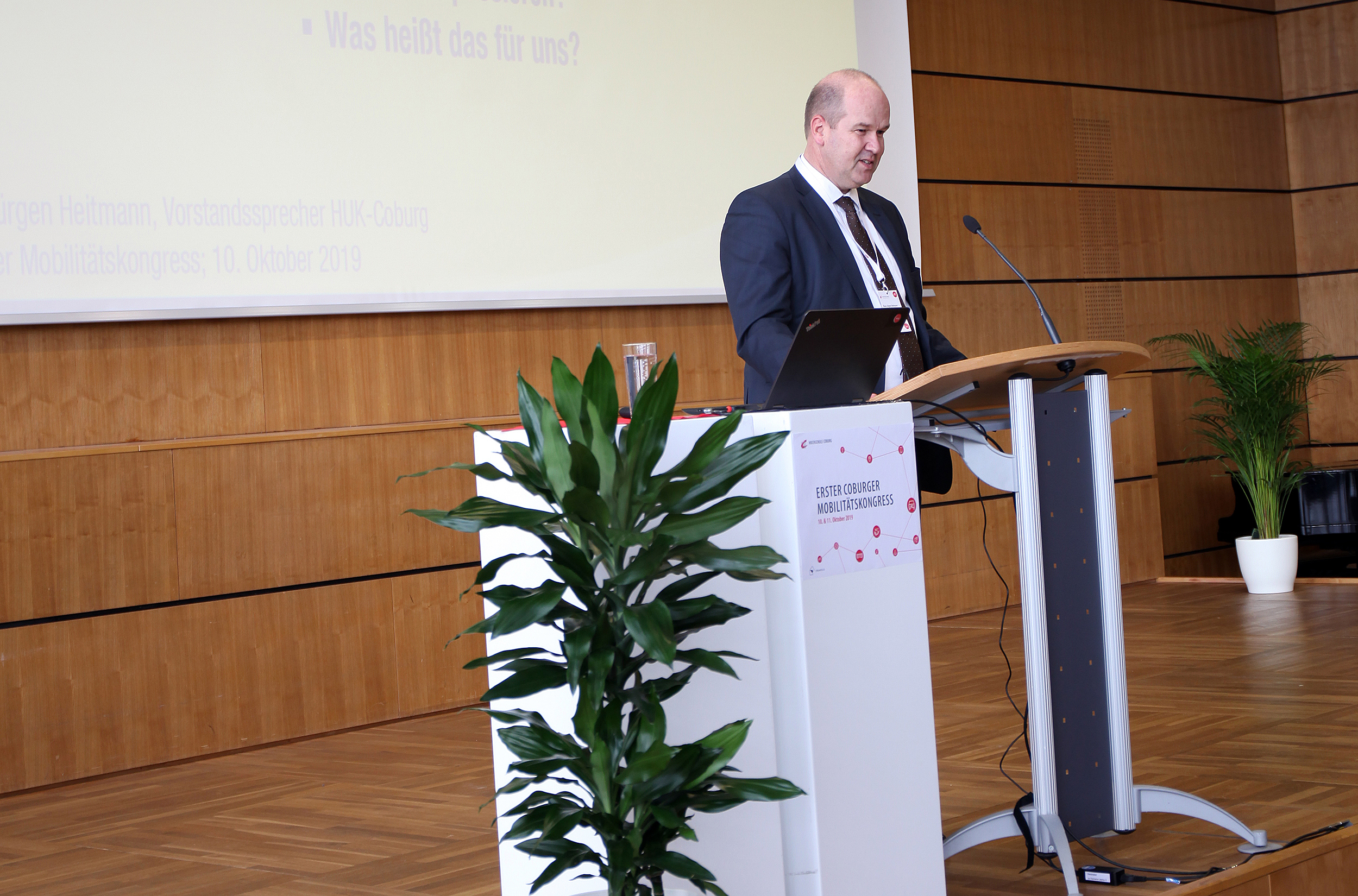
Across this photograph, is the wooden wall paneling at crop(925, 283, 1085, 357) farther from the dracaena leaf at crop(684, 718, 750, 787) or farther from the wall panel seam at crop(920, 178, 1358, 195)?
the dracaena leaf at crop(684, 718, 750, 787)

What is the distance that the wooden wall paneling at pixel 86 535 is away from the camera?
13.4ft

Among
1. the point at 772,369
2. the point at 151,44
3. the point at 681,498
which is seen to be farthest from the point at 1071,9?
the point at 681,498

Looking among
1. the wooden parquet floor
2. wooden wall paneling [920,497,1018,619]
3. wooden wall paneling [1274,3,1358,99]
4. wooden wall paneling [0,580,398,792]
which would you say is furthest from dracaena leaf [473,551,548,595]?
wooden wall paneling [1274,3,1358,99]

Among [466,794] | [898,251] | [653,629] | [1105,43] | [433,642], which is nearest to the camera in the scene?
[653,629]

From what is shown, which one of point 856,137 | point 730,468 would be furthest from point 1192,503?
point 730,468

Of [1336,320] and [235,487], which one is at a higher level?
[1336,320]

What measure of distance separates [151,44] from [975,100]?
418cm

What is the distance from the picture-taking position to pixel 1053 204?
7316 mm

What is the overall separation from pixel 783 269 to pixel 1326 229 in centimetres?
706

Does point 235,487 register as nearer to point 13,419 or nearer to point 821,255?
point 13,419

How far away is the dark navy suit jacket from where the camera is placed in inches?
115

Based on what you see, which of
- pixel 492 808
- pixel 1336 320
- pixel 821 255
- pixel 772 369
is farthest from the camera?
pixel 1336 320

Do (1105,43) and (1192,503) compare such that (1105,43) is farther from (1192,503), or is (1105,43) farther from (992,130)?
(1192,503)

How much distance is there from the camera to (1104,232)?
7.61 m
